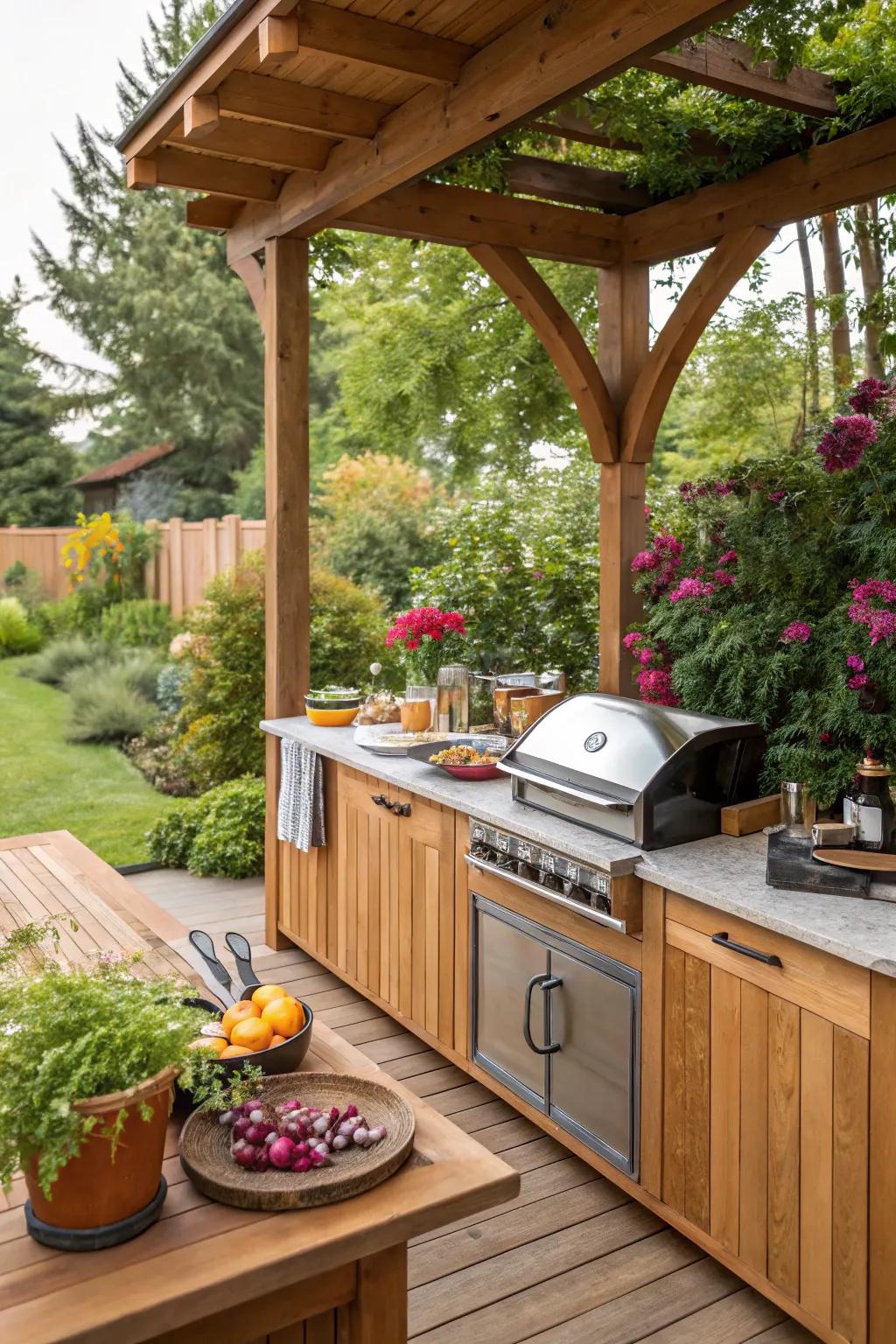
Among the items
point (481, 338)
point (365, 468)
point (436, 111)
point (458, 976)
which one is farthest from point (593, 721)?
point (365, 468)

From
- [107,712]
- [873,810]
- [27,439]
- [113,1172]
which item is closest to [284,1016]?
[113,1172]

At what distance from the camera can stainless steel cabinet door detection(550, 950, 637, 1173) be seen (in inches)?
98.0

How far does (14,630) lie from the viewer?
800 centimetres

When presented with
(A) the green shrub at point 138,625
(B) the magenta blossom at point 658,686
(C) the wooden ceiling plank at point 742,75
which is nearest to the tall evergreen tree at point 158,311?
(A) the green shrub at point 138,625

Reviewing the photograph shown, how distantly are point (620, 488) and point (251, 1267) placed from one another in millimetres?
3342

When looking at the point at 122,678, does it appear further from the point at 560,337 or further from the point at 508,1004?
the point at 508,1004

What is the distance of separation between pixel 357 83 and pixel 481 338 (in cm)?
453

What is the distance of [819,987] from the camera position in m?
1.97

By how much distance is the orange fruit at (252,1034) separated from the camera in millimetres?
1718

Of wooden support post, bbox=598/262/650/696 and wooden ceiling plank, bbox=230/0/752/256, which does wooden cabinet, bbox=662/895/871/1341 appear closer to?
wooden ceiling plank, bbox=230/0/752/256

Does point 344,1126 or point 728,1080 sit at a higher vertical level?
point 344,1126

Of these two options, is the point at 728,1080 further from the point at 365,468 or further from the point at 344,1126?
the point at 365,468

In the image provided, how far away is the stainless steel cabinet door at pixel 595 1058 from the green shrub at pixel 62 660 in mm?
6080

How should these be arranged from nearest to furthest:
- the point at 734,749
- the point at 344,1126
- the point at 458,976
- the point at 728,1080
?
the point at 344,1126, the point at 728,1080, the point at 734,749, the point at 458,976
